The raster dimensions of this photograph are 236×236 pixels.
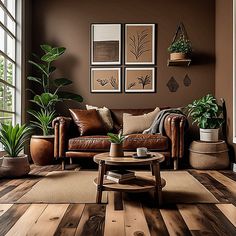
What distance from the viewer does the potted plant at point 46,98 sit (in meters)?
4.31

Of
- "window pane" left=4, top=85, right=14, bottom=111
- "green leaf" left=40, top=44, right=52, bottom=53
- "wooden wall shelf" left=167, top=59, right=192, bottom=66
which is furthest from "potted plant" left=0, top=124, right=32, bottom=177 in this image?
"wooden wall shelf" left=167, top=59, right=192, bottom=66

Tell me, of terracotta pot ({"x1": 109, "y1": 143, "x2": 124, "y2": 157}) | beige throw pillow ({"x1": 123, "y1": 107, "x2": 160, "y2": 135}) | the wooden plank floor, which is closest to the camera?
the wooden plank floor

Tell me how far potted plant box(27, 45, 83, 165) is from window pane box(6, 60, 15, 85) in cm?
24

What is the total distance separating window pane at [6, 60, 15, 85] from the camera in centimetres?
432

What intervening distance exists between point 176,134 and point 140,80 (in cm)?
137

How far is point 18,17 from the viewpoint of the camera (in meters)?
4.56

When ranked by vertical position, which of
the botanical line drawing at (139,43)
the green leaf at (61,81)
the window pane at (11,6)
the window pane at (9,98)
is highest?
the window pane at (11,6)

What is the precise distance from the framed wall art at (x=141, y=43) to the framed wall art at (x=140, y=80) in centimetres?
13

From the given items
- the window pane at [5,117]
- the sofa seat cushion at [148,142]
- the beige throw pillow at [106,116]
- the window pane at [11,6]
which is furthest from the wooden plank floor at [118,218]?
the window pane at [11,6]

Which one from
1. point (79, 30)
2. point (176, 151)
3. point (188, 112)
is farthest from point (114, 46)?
point (176, 151)

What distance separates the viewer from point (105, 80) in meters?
5.04

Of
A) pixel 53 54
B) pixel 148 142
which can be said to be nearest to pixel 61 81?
pixel 53 54

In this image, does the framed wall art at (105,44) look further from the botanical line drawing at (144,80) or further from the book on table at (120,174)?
the book on table at (120,174)

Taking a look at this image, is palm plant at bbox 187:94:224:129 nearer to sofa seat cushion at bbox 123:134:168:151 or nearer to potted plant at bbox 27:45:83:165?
sofa seat cushion at bbox 123:134:168:151
